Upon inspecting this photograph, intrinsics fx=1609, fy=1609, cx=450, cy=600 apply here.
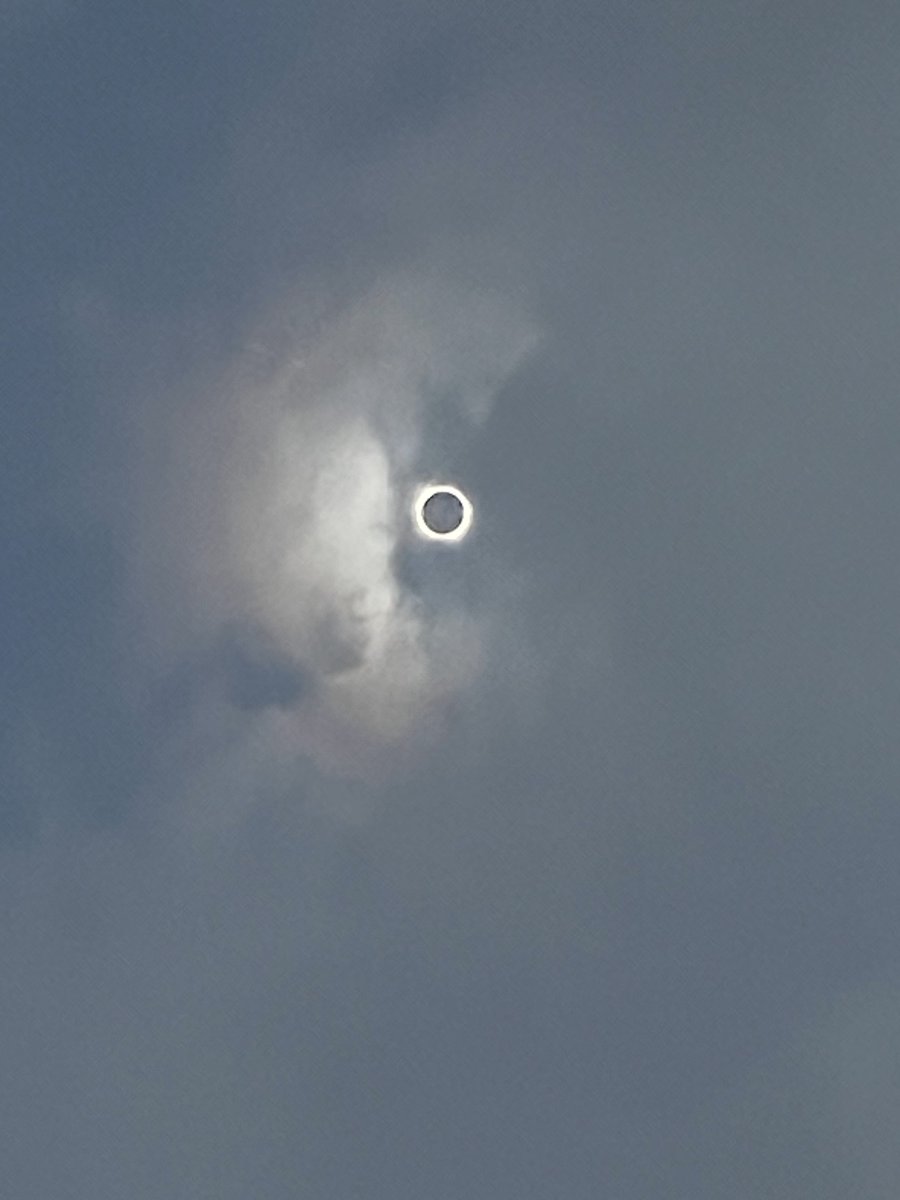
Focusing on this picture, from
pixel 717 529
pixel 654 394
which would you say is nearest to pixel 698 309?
pixel 654 394

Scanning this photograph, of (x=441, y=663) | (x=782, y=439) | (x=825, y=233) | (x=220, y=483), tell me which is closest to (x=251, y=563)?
(x=220, y=483)

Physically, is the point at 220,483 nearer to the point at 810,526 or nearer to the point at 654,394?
the point at 654,394

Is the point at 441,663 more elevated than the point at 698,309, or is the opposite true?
the point at 698,309

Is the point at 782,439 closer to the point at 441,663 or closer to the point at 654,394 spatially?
the point at 654,394

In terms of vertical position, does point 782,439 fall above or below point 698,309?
below

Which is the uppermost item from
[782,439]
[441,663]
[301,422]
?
[301,422]
